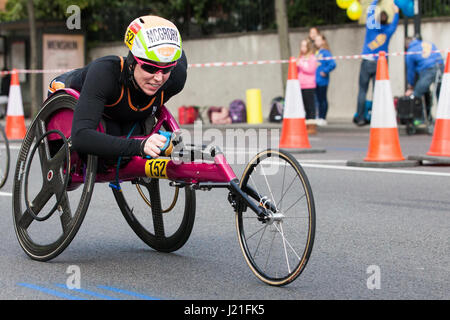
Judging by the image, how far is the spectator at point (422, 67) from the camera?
1503cm

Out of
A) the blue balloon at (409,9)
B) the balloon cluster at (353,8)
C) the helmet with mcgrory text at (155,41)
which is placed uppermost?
the balloon cluster at (353,8)

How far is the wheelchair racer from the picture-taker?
503 centimetres

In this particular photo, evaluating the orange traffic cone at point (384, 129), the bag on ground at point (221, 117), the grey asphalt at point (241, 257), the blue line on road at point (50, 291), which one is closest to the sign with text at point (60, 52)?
the bag on ground at point (221, 117)

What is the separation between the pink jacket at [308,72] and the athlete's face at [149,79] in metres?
11.4

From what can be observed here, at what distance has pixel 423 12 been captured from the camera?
770 inches

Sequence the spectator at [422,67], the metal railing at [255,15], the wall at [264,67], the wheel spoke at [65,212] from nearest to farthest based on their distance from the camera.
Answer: the wheel spoke at [65,212]
the spectator at [422,67]
the wall at [264,67]
the metal railing at [255,15]

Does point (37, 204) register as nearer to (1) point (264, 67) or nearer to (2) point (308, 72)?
(2) point (308, 72)

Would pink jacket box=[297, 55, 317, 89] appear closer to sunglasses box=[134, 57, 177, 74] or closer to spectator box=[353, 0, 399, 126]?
spectator box=[353, 0, 399, 126]

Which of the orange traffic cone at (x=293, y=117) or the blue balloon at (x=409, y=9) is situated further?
the blue balloon at (x=409, y=9)

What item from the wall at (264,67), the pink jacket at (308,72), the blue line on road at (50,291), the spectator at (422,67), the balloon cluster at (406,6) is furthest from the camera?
the wall at (264,67)

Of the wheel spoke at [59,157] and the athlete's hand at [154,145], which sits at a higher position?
the athlete's hand at [154,145]

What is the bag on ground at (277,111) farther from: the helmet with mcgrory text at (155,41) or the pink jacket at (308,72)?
the helmet with mcgrory text at (155,41)

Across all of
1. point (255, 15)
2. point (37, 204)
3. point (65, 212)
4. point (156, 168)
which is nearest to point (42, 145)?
point (37, 204)
